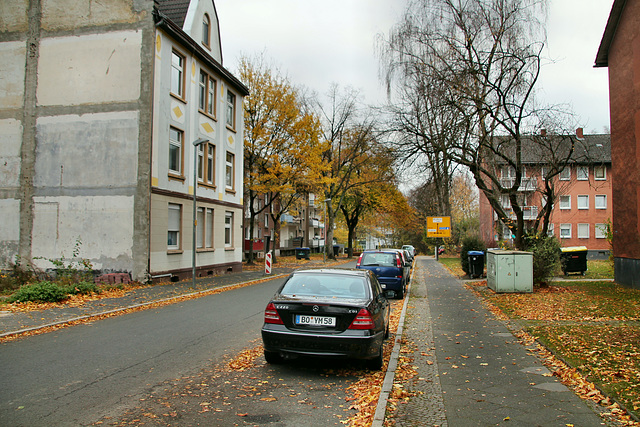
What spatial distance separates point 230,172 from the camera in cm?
2825

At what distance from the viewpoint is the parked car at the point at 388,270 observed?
17.2 m

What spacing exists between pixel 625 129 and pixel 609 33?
4.22m

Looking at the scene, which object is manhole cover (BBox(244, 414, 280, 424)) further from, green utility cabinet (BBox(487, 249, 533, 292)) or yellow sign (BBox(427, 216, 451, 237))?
yellow sign (BBox(427, 216, 451, 237))

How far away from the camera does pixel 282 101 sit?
3328 cm

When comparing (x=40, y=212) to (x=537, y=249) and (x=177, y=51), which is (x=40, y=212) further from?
(x=537, y=249)

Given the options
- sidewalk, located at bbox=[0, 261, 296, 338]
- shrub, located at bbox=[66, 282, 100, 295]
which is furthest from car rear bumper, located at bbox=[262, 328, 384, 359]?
shrub, located at bbox=[66, 282, 100, 295]

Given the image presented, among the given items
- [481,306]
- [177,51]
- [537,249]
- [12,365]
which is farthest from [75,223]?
[537,249]

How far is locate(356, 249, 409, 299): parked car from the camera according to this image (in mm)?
17188

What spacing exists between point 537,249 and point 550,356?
1028 cm

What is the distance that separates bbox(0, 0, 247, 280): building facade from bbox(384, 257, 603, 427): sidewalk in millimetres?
12752

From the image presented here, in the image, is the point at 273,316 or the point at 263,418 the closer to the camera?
the point at 263,418

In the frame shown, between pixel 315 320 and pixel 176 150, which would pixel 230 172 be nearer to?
pixel 176 150

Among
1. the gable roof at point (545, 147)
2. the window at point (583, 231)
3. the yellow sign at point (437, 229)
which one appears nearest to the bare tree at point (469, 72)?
the gable roof at point (545, 147)

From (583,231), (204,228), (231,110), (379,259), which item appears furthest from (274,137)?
(583,231)
